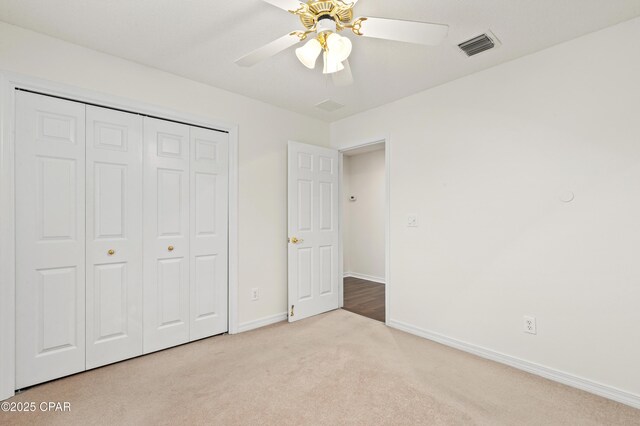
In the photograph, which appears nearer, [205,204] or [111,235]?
[111,235]

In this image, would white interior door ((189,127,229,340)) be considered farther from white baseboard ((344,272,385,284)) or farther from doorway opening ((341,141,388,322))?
white baseboard ((344,272,385,284))

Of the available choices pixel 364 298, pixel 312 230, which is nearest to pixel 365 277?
pixel 364 298

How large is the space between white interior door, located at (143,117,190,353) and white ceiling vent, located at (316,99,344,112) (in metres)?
1.46

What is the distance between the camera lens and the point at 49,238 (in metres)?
2.14

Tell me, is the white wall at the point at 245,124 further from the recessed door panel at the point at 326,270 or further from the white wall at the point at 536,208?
the white wall at the point at 536,208

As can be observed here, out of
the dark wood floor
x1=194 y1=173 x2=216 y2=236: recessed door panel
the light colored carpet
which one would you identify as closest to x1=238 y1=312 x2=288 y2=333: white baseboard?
the light colored carpet

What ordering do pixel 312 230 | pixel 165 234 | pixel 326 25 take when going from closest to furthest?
pixel 326 25 < pixel 165 234 < pixel 312 230

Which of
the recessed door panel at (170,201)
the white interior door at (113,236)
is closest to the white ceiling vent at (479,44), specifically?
the recessed door panel at (170,201)

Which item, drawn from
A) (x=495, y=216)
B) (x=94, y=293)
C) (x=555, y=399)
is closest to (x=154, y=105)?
(x=94, y=293)

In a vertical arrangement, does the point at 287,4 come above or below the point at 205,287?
above

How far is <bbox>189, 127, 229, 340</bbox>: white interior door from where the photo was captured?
2830 mm

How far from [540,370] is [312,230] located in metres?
2.44

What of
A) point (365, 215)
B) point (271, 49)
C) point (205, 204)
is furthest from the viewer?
point (365, 215)

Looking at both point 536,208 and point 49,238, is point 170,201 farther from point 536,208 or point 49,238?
point 536,208
